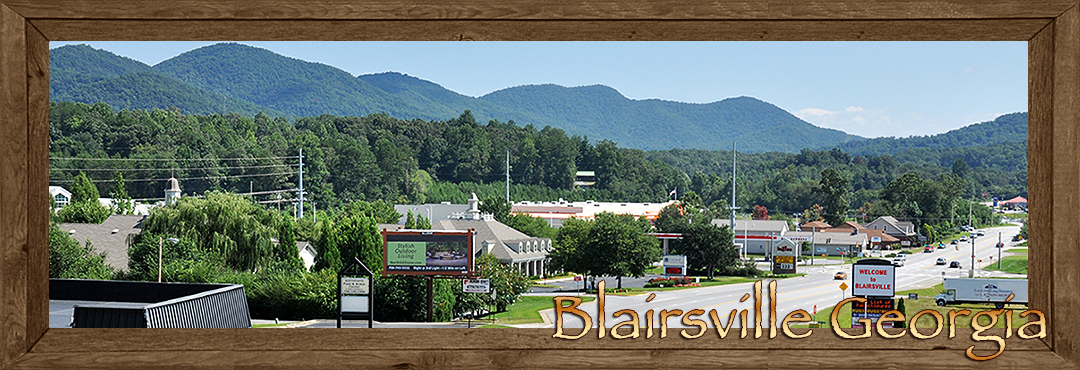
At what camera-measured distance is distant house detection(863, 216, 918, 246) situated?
14336mm

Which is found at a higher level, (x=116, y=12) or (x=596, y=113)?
(x=596, y=113)

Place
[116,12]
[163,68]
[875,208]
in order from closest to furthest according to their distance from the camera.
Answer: [116,12], [875,208], [163,68]

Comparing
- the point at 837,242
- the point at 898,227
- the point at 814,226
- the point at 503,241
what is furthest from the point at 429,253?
the point at 837,242

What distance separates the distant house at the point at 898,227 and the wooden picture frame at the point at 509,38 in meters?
12.6

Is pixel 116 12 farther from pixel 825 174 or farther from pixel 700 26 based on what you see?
pixel 825 174

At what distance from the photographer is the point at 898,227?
14.7 meters

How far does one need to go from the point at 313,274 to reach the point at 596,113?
15.4 m

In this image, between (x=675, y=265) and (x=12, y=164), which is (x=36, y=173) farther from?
(x=675, y=265)

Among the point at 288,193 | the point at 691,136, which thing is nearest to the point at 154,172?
the point at 288,193

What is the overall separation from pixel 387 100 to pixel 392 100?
0.17 m

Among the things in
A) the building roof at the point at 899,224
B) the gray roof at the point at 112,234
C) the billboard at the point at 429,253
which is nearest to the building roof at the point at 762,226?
the building roof at the point at 899,224

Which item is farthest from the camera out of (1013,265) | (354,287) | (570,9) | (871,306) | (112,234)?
(112,234)

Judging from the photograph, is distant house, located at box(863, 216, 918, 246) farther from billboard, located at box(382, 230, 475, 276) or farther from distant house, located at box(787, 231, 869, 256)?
billboard, located at box(382, 230, 475, 276)

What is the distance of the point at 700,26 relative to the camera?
2.00 metres
